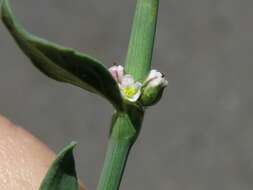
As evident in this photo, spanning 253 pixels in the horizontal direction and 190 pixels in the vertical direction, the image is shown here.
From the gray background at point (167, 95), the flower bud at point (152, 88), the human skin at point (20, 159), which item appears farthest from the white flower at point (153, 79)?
the gray background at point (167, 95)

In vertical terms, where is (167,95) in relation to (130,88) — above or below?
above

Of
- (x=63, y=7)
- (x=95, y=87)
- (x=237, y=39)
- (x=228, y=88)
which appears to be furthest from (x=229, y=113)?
(x=95, y=87)

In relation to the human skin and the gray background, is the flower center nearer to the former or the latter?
the human skin

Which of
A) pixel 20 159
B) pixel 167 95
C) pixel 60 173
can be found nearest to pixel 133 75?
pixel 60 173

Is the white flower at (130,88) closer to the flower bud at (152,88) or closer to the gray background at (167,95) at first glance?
the flower bud at (152,88)

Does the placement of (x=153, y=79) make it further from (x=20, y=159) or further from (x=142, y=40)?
(x=20, y=159)

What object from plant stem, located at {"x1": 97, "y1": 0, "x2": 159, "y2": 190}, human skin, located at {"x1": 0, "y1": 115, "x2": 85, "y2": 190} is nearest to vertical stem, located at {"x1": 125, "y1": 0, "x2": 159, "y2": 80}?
plant stem, located at {"x1": 97, "y1": 0, "x2": 159, "y2": 190}
